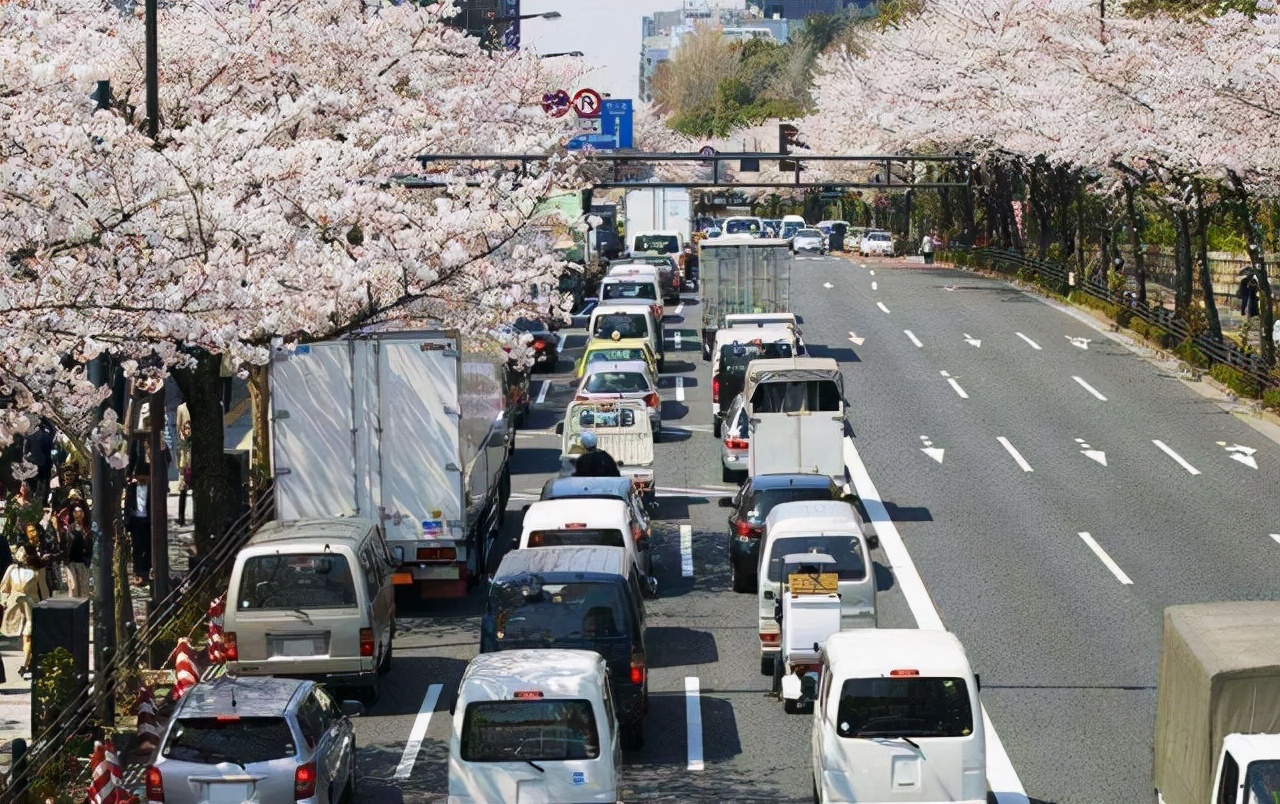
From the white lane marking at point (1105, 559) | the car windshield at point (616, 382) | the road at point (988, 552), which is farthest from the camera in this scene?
the car windshield at point (616, 382)

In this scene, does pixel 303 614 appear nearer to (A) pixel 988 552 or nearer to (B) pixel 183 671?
(B) pixel 183 671

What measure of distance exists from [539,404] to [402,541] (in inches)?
702

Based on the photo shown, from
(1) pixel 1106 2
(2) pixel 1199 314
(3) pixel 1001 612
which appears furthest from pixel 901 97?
(3) pixel 1001 612

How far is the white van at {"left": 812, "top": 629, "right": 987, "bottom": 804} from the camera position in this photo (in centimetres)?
1533

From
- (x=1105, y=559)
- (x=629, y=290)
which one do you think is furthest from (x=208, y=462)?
(x=629, y=290)

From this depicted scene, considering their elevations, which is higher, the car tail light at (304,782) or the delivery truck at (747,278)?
the delivery truck at (747,278)

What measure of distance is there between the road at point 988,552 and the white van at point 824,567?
83 cm

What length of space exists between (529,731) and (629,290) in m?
37.1

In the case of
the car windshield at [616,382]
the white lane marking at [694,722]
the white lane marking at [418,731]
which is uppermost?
the car windshield at [616,382]

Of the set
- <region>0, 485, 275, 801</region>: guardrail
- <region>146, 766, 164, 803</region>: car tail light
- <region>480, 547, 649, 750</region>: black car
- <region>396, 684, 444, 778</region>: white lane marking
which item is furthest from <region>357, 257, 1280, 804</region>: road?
<region>146, 766, 164, 803</region>: car tail light

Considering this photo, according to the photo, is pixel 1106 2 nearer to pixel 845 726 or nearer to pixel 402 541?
pixel 402 541

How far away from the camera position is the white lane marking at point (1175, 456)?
33.8 metres

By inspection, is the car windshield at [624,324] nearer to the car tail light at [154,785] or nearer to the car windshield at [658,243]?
the car windshield at [658,243]

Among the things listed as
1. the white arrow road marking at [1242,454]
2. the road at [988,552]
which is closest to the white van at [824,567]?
the road at [988,552]
